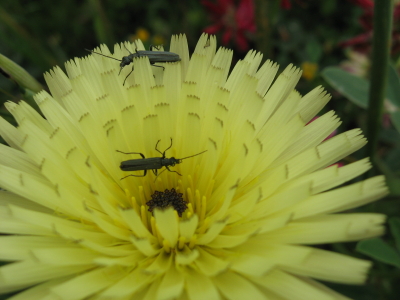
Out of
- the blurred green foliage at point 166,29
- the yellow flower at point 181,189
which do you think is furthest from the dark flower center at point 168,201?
the blurred green foliage at point 166,29

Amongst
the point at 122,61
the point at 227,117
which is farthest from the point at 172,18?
the point at 227,117

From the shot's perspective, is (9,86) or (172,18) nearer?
(9,86)

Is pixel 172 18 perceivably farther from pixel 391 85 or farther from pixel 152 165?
pixel 152 165

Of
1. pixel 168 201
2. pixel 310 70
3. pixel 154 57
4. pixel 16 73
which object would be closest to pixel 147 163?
pixel 168 201

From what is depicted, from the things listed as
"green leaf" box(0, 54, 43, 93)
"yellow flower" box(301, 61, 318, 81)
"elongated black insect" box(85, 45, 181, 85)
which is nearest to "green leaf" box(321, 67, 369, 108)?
"yellow flower" box(301, 61, 318, 81)

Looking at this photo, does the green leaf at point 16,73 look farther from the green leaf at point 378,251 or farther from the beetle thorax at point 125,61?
the green leaf at point 378,251

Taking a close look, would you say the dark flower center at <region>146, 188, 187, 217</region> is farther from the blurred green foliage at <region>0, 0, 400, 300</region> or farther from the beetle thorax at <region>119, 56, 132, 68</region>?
the blurred green foliage at <region>0, 0, 400, 300</region>
